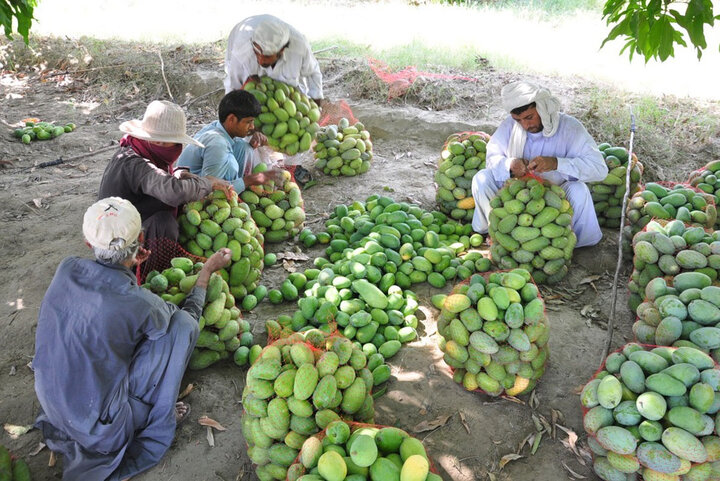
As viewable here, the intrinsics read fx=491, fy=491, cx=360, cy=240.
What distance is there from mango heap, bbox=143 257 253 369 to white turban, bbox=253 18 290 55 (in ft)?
8.89

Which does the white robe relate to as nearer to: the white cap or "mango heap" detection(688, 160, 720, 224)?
"mango heap" detection(688, 160, 720, 224)

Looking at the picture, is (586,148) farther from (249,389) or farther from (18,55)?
(18,55)

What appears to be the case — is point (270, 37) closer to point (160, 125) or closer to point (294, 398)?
point (160, 125)

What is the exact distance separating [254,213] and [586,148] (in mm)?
3106

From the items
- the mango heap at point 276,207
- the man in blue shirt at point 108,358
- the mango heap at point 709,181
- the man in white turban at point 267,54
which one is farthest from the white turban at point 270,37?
the mango heap at point 709,181

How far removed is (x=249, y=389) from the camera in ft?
8.32

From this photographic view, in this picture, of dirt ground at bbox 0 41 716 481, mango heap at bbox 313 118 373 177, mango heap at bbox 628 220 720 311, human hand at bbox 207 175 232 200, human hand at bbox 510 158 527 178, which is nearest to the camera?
dirt ground at bbox 0 41 716 481

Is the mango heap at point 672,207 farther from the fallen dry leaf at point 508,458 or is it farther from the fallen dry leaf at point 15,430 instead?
the fallen dry leaf at point 15,430

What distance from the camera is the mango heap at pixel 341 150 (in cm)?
630

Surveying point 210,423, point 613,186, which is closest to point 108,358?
point 210,423

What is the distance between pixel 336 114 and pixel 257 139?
1.90 metres

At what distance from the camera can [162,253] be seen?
3.76m

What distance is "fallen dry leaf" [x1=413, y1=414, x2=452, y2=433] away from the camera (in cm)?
297

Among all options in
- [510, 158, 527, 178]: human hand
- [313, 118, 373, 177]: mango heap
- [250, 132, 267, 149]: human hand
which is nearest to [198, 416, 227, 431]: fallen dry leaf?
[250, 132, 267, 149]: human hand
